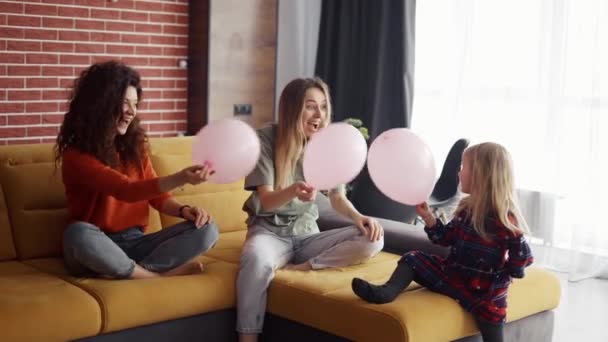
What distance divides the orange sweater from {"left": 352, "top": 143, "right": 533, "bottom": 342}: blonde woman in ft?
2.77

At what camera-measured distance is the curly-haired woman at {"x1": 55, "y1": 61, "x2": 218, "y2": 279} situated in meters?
2.95

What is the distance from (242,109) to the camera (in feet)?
17.7

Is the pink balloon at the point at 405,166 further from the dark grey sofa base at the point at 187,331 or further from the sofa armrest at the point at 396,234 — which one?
the dark grey sofa base at the point at 187,331

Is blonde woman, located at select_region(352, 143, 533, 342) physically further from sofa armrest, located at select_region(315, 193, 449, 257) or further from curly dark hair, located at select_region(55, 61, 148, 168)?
curly dark hair, located at select_region(55, 61, 148, 168)

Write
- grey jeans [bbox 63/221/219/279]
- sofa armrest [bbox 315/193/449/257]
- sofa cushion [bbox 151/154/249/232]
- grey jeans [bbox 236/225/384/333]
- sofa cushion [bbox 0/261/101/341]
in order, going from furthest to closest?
1. sofa cushion [bbox 151/154/249/232]
2. sofa armrest [bbox 315/193/449/257]
3. grey jeans [bbox 236/225/384/333]
4. grey jeans [bbox 63/221/219/279]
5. sofa cushion [bbox 0/261/101/341]

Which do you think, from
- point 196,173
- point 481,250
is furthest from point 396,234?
point 196,173

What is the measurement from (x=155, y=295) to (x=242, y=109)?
2.65 meters

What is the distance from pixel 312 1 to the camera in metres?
6.11

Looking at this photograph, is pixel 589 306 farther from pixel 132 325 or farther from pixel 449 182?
pixel 132 325

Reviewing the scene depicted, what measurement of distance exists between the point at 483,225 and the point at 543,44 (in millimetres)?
2545

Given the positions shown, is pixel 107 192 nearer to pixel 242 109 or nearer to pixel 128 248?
pixel 128 248

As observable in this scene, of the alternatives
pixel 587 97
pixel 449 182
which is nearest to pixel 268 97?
pixel 449 182

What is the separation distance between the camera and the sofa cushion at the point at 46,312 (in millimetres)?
2555

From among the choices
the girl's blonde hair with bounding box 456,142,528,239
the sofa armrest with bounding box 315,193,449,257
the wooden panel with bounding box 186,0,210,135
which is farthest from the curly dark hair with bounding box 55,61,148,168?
the wooden panel with bounding box 186,0,210,135
